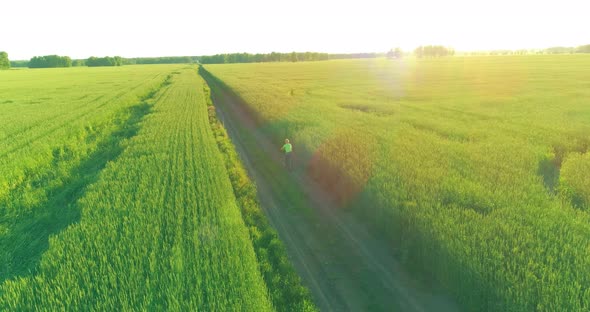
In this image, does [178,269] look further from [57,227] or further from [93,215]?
[57,227]

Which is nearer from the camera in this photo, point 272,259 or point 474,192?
point 272,259

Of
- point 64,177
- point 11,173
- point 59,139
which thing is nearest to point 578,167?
point 64,177

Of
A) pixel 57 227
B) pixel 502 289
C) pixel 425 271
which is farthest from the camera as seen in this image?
pixel 57 227

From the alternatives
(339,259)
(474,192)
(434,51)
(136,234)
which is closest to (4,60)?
(136,234)

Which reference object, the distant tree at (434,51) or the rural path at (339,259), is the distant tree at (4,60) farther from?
the distant tree at (434,51)

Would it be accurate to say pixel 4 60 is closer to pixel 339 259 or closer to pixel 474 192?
pixel 339 259

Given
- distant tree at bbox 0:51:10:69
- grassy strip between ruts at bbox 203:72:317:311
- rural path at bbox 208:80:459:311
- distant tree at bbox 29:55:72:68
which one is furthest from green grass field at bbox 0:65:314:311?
distant tree at bbox 29:55:72:68
